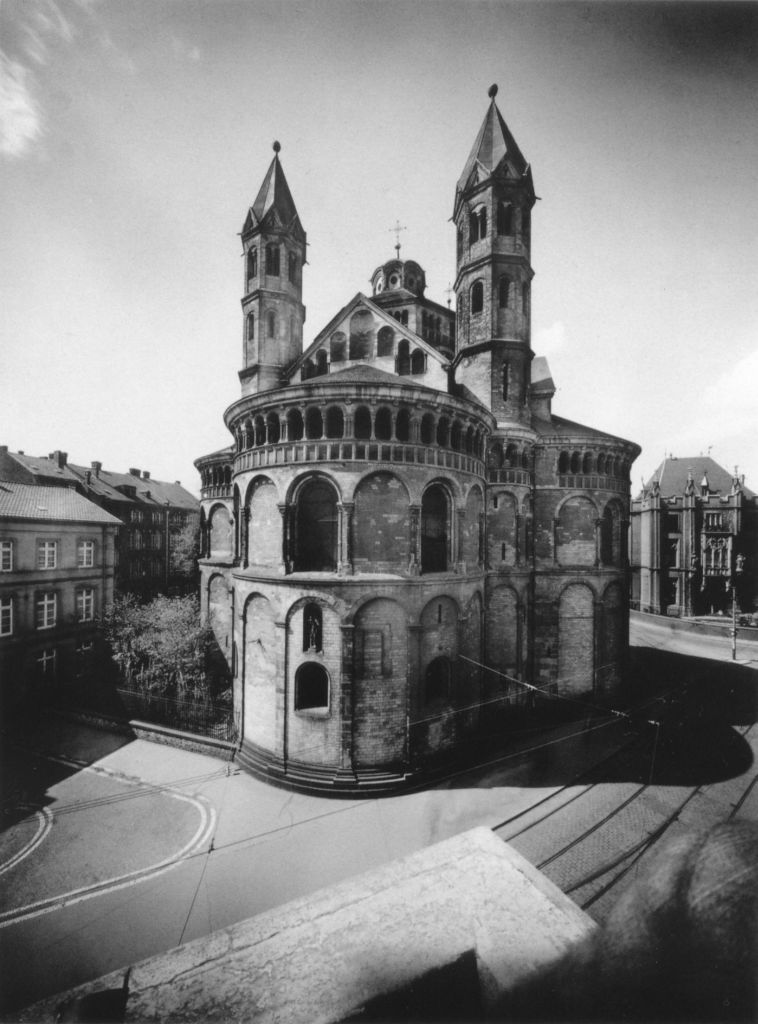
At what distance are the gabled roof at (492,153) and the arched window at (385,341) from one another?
27.3ft

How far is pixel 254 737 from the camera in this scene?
15.9 m

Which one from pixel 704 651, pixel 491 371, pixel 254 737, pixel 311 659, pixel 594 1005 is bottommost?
pixel 704 651

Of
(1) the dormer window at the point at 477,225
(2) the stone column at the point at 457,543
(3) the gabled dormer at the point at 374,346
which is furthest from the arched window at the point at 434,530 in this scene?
(1) the dormer window at the point at 477,225

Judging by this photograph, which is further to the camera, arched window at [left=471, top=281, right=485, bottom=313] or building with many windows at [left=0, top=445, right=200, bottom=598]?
building with many windows at [left=0, top=445, right=200, bottom=598]

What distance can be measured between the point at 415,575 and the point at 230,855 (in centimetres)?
917

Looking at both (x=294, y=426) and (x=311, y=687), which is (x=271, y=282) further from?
(x=311, y=687)

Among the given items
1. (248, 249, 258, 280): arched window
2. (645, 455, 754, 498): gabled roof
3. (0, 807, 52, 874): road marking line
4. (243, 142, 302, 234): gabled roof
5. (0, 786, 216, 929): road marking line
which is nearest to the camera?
(0, 786, 216, 929): road marking line

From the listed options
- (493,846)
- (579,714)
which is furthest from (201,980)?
(579,714)

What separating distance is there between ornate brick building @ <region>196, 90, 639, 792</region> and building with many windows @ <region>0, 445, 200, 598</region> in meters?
21.4

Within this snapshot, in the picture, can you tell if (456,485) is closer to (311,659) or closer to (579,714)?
(311,659)

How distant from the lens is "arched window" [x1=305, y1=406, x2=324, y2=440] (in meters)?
14.5

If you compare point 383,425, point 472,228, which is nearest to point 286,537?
point 383,425

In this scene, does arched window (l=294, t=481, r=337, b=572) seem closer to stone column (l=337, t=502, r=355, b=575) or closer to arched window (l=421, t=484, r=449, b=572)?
stone column (l=337, t=502, r=355, b=575)

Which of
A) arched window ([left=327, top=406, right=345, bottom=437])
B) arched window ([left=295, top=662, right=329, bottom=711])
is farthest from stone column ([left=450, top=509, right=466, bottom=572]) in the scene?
arched window ([left=295, top=662, right=329, bottom=711])
